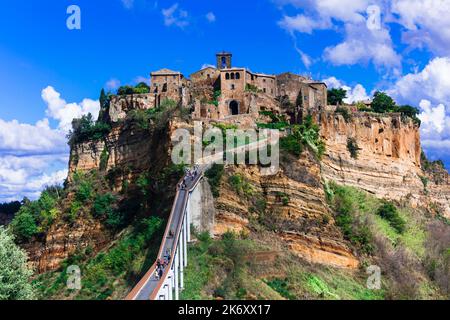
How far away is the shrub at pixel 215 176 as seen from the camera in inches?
1556

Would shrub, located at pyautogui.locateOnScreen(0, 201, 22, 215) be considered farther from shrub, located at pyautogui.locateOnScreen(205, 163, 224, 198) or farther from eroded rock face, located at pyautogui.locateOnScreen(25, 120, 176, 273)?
shrub, located at pyautogui.locateOnScreen(205, 163, 224, 198)

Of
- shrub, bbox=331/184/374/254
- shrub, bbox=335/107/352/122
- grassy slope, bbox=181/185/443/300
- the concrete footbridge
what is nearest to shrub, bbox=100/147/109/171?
the concrete footbridge

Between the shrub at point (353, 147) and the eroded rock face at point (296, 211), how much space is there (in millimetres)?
14197

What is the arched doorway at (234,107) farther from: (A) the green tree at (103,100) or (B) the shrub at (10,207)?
(B) the shrub at (10,207)

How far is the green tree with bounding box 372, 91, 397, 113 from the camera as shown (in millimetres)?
66319

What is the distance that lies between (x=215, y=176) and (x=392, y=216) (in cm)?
2151

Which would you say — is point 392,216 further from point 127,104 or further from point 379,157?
point 127,104

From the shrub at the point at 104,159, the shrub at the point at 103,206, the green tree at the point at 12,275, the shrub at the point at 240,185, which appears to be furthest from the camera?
the shrub at the point at 104,159

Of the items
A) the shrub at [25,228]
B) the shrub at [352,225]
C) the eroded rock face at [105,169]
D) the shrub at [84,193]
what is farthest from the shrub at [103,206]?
the shrub at [352,225]
